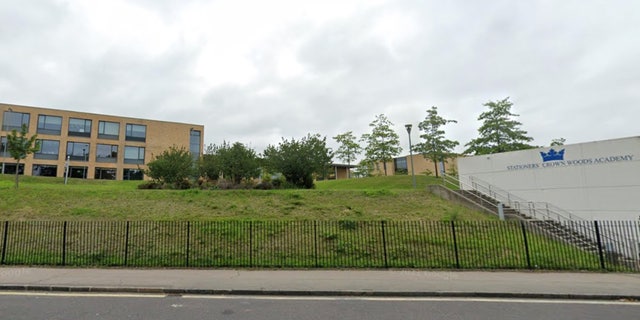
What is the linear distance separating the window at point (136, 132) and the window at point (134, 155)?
4.78ft

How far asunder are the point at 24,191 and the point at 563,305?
78.9ft

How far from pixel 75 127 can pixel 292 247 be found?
154 ft

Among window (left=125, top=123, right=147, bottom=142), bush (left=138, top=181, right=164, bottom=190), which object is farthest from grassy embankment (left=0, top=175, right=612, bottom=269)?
window (left=125, top=123, right=147, bottom=142)

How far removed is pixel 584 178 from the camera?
54.3 ft

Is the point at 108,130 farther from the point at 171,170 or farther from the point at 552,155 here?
the point at 552,155

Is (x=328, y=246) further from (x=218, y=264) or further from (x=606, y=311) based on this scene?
(x=606, y=311)

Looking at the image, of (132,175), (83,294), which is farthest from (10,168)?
(83,294)

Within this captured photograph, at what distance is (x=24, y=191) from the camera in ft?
60.1

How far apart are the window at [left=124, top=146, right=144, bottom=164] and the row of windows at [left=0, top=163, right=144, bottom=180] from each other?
4.64 feet

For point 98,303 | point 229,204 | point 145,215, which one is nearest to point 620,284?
point 98,303

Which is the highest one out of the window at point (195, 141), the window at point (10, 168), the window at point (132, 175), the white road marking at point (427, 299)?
the window at point (195, 141)

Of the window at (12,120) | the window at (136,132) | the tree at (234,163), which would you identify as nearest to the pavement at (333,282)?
the tree at (234,163)

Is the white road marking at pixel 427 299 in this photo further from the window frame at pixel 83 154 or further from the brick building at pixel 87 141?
the window frame at pixel 83 154

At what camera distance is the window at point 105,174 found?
4569 centimetres
